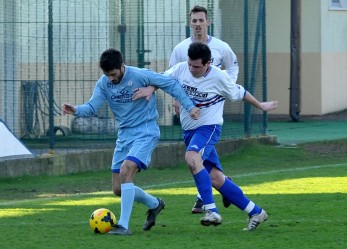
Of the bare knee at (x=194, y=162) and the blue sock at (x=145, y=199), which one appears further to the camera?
the blue sock at (x=145, y=199)

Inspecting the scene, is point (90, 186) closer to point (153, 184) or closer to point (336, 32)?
point (153, 184)

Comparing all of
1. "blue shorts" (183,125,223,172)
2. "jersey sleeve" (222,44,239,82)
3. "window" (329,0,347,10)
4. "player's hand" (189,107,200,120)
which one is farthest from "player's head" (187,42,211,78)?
"window" (329,0,347,10)

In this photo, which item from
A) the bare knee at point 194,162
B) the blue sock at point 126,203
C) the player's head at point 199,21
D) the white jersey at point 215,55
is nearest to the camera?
the blue sock at point 126,203

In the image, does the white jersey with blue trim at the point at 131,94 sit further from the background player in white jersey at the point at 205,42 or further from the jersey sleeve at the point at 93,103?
the background player in white jersey at the point at 205,42

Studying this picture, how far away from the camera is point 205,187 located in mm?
9984

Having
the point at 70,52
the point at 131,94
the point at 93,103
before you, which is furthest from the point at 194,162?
the point at 70,52

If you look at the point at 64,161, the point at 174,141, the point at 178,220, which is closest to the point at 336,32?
the point at 174,141

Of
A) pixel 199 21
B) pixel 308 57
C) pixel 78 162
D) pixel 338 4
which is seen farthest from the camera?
pixel 338 4

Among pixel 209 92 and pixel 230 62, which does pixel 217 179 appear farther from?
pixel 230 62

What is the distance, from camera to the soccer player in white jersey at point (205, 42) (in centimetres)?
1152

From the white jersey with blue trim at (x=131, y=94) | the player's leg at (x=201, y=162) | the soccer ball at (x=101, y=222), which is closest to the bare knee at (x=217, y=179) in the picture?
the player's leg at (x=201, y=162)

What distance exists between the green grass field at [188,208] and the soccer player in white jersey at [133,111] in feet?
1.86

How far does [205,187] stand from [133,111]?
1.01 m

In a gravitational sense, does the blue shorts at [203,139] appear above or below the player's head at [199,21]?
below
